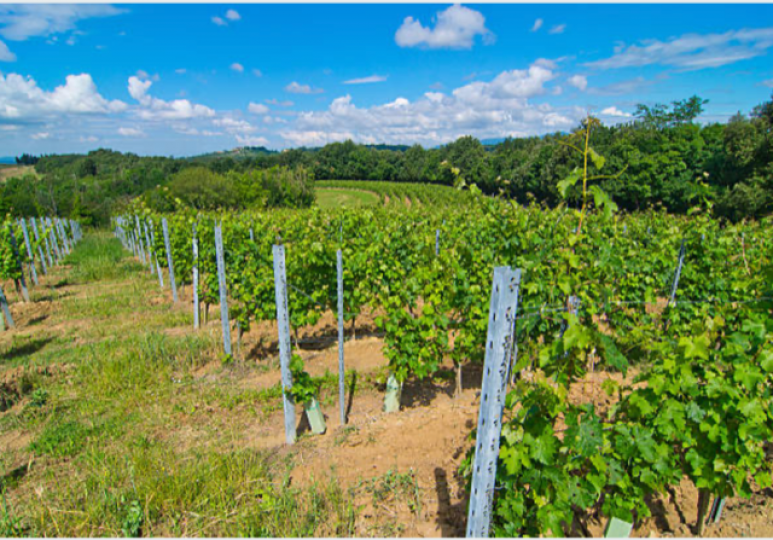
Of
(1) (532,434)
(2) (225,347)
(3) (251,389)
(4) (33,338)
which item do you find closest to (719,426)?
(1) (532,434)

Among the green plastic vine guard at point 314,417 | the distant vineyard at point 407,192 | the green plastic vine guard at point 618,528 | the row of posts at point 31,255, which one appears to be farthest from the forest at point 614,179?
the green plastic vine guard at point 618,528

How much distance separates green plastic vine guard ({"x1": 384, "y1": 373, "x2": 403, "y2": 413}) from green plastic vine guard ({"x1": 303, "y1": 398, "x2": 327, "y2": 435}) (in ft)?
2.56

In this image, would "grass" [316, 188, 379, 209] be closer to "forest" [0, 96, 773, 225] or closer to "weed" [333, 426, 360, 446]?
"forest" [0, 96, 773, 225]

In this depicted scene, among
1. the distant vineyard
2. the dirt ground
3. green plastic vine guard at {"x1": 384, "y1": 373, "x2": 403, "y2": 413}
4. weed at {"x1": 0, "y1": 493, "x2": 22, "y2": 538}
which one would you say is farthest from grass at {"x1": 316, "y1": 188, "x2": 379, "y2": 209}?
weed at {"x1": 0, "y1": 493, "x2": 22, "y2": 538}

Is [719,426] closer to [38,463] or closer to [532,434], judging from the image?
[532,434]

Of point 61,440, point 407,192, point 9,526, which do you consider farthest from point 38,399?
point 407,192

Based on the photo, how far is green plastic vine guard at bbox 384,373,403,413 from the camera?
4.75 meters

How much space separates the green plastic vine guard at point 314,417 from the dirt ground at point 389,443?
78mm

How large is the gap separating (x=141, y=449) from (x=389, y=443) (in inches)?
92.2

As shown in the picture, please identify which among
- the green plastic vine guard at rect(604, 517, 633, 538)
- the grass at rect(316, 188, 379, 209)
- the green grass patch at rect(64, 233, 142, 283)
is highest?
the green plastic vine guard at rect(604, 517, 633, 538)

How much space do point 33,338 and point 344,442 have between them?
22.0 ft

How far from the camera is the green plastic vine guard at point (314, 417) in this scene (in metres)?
4.38

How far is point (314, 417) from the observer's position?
14.5 feet

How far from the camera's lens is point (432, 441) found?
4090mm
